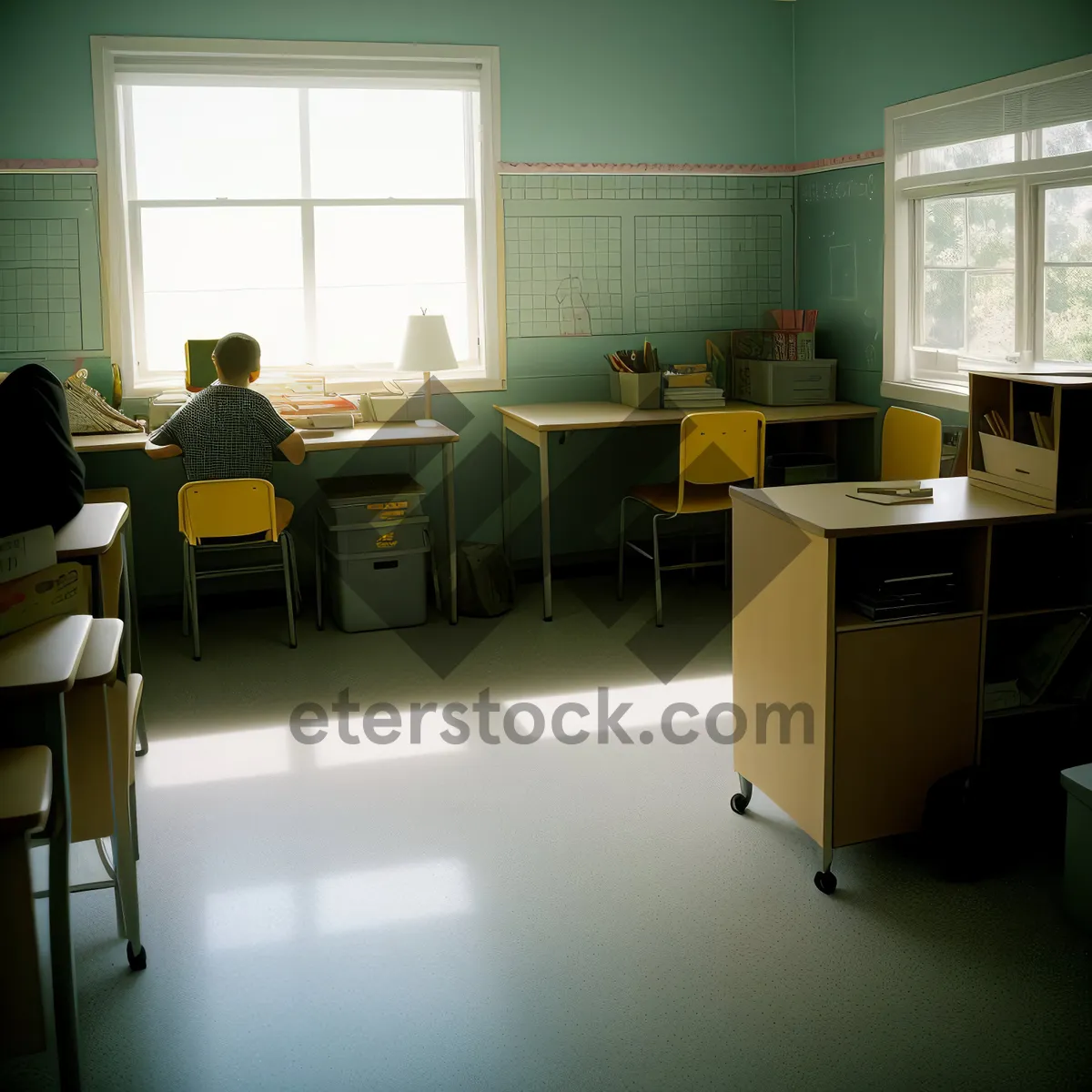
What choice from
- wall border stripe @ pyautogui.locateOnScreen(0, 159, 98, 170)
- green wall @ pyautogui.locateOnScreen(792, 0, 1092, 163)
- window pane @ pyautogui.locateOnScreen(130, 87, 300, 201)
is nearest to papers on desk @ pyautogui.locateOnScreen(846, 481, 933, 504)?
green wall @ pyautogui.locateOnScreen(792, 0, 1092, 163)

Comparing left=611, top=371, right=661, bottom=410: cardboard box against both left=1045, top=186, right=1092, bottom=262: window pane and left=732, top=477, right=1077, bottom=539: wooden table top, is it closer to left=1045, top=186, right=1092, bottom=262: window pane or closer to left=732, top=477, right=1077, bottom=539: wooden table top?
left=1045, top=186, right=1092, bottom=262: window pane

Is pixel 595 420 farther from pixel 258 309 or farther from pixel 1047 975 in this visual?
pixel 1047 975

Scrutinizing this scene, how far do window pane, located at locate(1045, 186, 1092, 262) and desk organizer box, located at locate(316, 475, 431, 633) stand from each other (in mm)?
2709

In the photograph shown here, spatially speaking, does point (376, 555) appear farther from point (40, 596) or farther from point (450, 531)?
point (40, 596)

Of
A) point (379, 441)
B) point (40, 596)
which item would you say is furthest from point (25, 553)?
point (379, 441)

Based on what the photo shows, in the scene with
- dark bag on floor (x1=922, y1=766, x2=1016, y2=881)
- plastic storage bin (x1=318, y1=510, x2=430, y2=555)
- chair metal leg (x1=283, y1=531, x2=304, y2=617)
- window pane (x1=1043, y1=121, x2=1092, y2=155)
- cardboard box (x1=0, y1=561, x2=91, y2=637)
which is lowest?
dark bag on floor (x1=922, y1=766, x2=1016, y2=881)

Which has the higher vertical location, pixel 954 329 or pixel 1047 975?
pixel 954 329

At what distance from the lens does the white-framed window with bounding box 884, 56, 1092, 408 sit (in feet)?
14.1

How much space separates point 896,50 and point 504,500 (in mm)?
2696

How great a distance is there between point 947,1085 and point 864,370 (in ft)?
13.2

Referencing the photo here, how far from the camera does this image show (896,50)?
5.05 metres

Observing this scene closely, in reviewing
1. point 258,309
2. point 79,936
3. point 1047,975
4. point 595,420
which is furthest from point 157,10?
point 1047,975

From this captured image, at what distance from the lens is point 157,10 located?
5.02 metres

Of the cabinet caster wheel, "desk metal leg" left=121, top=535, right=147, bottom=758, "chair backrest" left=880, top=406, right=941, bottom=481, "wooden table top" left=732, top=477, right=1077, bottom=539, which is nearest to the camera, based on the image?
the cabinet caster wheel
